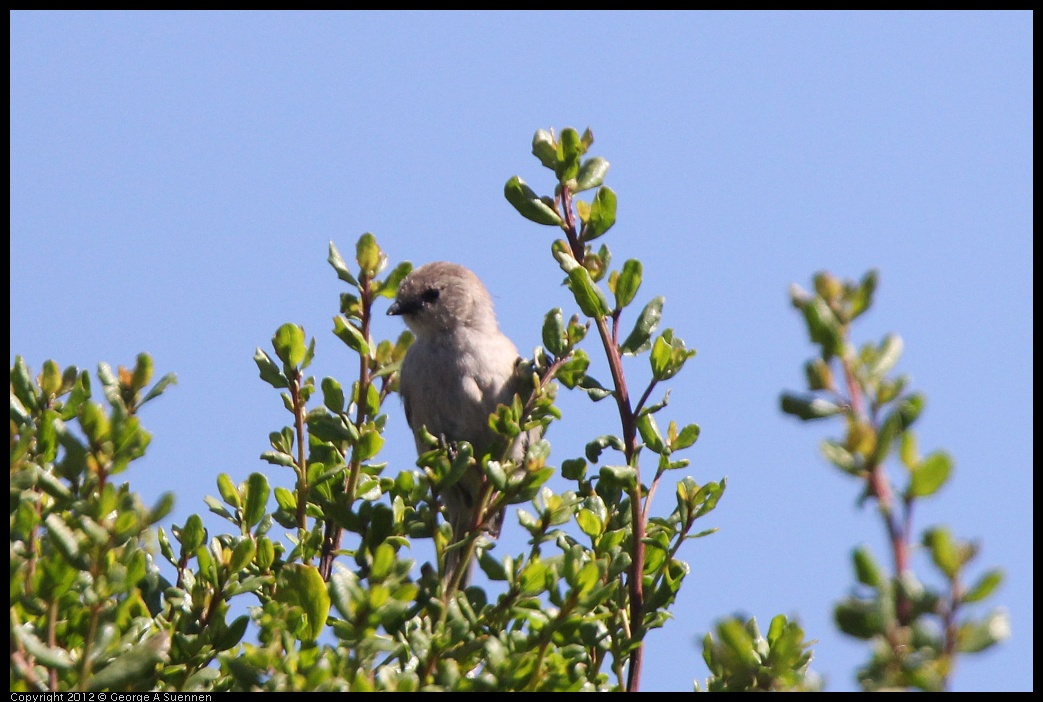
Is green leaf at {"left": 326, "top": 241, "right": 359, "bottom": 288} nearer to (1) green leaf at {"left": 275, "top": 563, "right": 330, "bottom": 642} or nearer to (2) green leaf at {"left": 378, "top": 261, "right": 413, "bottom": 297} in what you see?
(2) green leaf at {"left": 378, "top": 261, "right": 413, "bottom": 297}

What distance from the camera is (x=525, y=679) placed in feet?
8.98

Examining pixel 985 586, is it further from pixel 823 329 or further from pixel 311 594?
pixel 311 594

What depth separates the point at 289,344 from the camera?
367 cm

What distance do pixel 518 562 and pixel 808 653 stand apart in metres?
1.04

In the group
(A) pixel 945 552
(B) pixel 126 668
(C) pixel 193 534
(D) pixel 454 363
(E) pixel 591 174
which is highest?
(D) pixel 454 363

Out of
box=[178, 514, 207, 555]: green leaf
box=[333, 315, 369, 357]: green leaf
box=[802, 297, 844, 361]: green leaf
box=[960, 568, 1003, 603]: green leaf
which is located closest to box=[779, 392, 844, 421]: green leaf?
box=[802, 297, 844, 361]: green leaf

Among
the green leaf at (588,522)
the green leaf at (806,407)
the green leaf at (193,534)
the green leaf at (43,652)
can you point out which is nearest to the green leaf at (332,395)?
the green leaf at (193,534)

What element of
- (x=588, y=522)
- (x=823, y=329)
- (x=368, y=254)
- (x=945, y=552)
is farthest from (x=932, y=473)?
(x=368, y=254)

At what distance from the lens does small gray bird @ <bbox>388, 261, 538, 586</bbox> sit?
6.07 metres

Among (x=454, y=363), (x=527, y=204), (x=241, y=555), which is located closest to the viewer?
(x=241, y=555)

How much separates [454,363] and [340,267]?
2619 millimetres

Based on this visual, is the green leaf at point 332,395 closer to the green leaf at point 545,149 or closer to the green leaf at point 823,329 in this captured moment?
the green leaf at point 545,149
